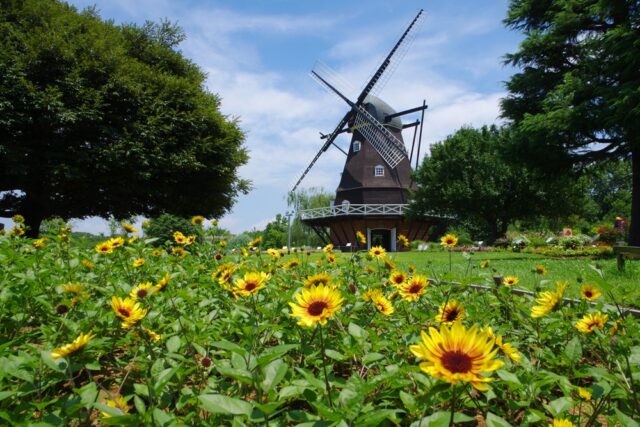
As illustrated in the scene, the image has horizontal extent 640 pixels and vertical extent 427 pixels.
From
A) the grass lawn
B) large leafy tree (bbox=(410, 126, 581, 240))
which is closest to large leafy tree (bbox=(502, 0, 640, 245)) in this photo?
the grass lawn

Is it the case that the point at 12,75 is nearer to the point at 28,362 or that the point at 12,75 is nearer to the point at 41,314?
the point at 41,314

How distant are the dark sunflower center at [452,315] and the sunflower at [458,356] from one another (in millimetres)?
756

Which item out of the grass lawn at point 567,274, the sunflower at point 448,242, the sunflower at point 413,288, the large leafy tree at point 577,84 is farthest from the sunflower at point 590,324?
the large leafy tree at point 577,84

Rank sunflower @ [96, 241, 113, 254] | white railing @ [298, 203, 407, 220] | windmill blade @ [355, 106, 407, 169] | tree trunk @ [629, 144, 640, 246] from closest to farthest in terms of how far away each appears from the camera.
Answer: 1. sunflower @ [96, 241, 113, 254]
2. tree trunk @ [629, 144, 640, 246]
3. white railing @ [298, 203, 407, 220]
4. windmill blade @ [355, 106, 407, 169]

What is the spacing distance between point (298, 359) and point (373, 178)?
27436mm

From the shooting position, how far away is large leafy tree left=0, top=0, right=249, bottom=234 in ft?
36.5

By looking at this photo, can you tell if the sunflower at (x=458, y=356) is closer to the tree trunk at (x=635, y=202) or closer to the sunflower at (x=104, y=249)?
the sunflower at (x=104, y=249)

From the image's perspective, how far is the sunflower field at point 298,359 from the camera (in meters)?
1.11

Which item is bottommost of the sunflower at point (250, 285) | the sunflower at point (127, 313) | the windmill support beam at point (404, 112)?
the sunflower at point (127, 313)

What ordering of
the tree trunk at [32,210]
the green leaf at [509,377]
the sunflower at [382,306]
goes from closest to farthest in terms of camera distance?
the green leaf at [509,377] → the sunflower at [382,306] → the tree trunk at [32,210]

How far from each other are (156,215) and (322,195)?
92.2 feet

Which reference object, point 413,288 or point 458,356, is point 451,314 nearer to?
point 413,288

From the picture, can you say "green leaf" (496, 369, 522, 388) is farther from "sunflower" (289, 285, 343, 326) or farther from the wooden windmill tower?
the wooden windmill tower

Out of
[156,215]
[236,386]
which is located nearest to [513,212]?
[156,215]
